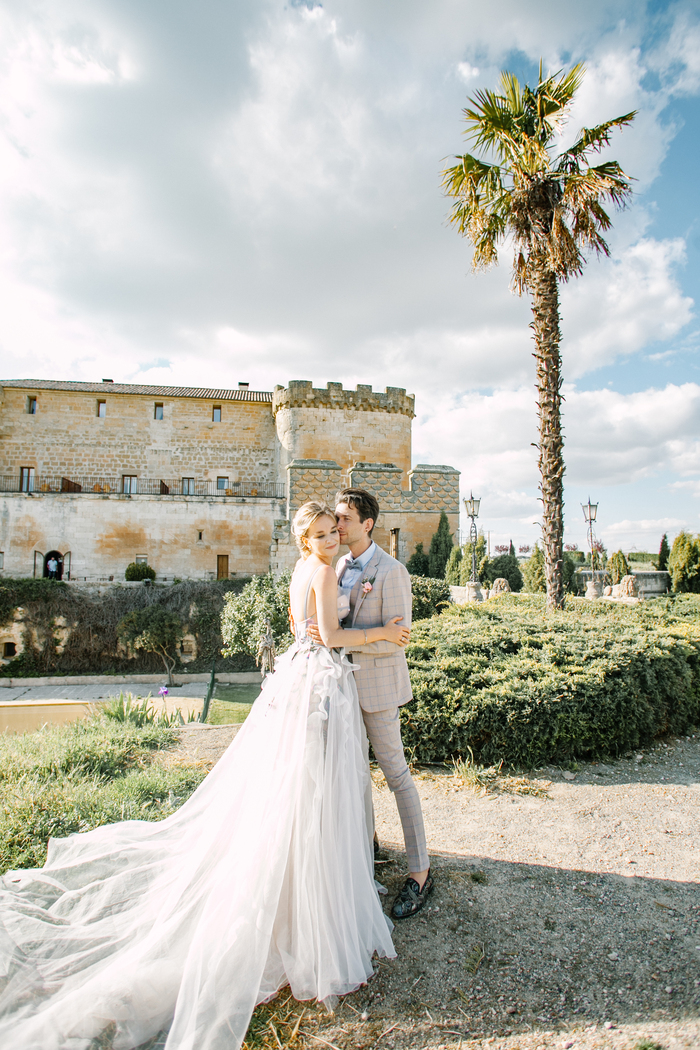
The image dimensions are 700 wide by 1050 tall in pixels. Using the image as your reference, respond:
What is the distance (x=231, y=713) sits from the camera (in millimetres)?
13117

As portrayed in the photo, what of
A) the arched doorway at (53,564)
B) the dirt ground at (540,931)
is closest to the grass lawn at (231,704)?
the dirt ground at (540,931)

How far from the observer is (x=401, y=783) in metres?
2.90

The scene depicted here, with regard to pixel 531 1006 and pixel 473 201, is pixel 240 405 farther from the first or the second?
pixel 531 1006

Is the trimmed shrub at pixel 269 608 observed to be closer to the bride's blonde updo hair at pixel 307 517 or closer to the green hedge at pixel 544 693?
the green hedge at pixel 544 693

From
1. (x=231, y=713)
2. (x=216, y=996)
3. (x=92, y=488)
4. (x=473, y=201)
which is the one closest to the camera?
(x=216, y=996)

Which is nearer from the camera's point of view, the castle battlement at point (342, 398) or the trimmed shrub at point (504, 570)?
the trimmed shrub at point (504, 570)

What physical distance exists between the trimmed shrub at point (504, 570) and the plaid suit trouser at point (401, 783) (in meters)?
16.1

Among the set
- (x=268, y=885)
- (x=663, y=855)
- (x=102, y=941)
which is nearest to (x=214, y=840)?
(x=268, y=885)

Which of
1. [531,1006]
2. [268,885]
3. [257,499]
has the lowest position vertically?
[531,1006]

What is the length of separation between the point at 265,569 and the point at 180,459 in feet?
28.1

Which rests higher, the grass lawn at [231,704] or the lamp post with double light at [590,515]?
the lamp post with double light at [590,515]

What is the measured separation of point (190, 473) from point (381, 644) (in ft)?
84.4

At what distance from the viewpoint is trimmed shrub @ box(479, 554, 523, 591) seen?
18766mm

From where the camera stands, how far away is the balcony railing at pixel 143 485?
25844 mm
